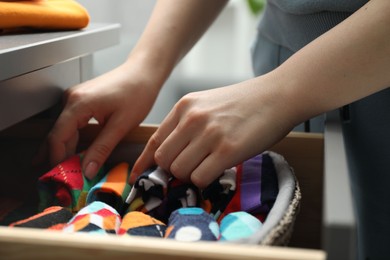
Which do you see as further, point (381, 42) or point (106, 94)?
point (106, 94)

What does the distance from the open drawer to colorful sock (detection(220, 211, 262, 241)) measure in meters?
0.04

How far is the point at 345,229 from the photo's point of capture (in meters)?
0.34

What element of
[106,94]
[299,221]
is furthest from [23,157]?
[299,221]

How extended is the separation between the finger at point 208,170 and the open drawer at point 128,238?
0.10 metres

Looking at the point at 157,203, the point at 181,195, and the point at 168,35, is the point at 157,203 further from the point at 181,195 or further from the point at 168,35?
the point at 168,35

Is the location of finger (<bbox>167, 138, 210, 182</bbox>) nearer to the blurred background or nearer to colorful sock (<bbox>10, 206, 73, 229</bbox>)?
colorful sock (<bbox>10, 206, 73, 229</bbox>)

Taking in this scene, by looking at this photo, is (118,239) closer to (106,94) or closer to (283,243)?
(283,243)

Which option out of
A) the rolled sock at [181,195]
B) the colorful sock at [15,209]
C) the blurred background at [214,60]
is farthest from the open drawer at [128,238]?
the blurred background at [214,60]

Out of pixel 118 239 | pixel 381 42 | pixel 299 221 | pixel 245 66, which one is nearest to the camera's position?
pixel 118 239

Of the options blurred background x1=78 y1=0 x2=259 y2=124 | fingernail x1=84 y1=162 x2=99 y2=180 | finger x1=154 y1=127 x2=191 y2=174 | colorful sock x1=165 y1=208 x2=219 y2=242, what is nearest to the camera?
colorful sock x1=165 y1=208 x2=219 y2=242

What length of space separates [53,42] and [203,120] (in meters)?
0.22

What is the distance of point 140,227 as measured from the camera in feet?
1.54

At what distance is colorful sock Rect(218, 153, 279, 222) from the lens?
51 centimetres

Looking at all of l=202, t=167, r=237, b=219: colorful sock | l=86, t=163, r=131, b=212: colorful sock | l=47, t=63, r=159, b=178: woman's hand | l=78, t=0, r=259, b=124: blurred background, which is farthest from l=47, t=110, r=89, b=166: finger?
l=78, t=0, r=259, b=124: blurred background
